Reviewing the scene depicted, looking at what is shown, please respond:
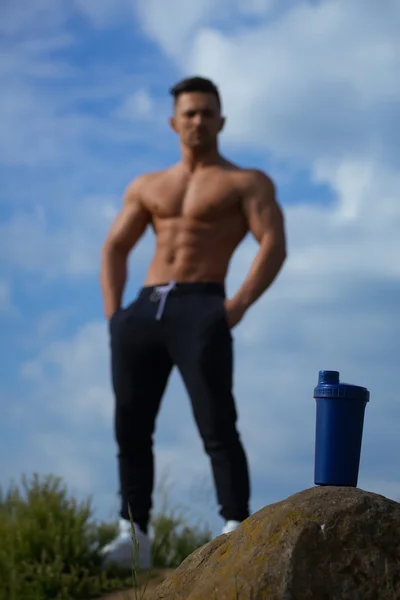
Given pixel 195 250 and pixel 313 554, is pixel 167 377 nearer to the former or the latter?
pixel 195 250

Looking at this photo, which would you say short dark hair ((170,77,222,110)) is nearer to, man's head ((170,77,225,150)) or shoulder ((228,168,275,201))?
man's head ((170,77,225,150))

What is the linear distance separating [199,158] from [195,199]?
1.27 feet

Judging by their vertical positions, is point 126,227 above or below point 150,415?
above

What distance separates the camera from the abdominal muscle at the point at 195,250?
6.19 meters

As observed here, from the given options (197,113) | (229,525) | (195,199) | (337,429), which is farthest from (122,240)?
(337,429)

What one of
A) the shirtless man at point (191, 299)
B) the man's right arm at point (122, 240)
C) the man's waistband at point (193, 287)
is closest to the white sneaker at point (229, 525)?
the shirtless man at point (191, 299)

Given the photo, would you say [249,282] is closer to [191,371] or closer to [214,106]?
[191,371]

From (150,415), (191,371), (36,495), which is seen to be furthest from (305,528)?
(36,495)

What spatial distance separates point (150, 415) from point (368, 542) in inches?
141

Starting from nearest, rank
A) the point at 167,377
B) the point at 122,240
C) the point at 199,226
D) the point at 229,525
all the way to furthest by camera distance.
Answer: the point at 229,525
the point at 199,226
the point at 167,377
the point at 122,240

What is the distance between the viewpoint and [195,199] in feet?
20.8

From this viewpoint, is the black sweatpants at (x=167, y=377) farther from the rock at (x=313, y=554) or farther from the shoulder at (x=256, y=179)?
the rock at (x=313, y=554)

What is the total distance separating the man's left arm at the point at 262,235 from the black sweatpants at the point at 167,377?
203 mm

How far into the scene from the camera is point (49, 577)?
6.25 m
